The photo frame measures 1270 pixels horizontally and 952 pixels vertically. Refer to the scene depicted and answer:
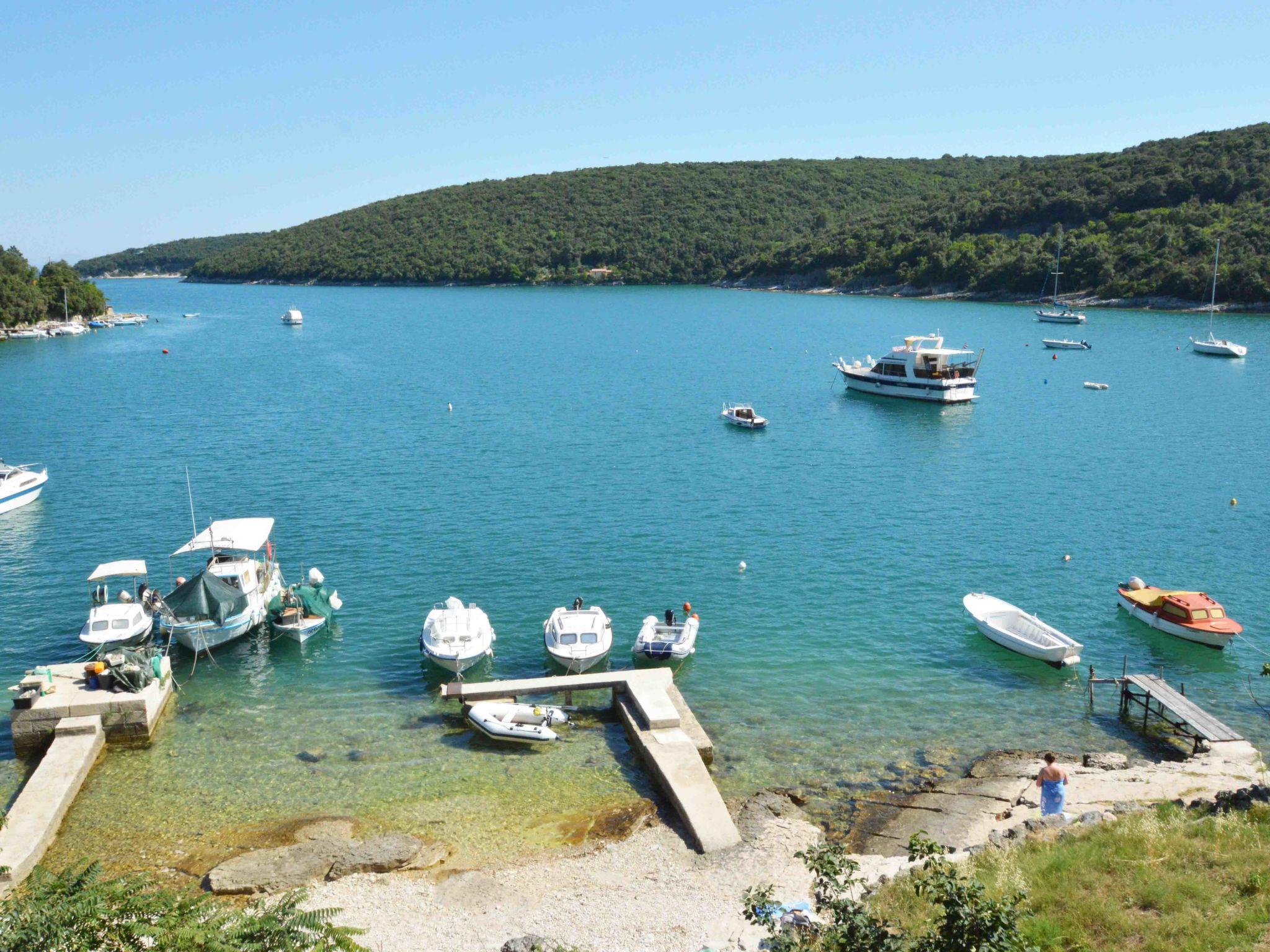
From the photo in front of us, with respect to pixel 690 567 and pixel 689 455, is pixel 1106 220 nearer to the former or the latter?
pixel 689 455

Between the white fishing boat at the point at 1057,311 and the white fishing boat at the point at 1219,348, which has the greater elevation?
the white fishing boat at the point at 1057,311

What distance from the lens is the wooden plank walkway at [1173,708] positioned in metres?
23.2

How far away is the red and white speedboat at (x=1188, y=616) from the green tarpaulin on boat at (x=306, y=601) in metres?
27.3

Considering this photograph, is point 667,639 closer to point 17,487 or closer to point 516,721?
point 516,721

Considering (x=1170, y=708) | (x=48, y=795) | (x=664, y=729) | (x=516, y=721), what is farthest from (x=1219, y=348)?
(x=48, y=795)

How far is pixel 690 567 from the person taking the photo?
36.5m

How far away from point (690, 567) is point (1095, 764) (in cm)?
1681

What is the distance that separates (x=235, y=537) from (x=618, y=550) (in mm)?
14370

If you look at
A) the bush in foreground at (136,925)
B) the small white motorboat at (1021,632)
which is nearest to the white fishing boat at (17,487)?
the bush in foreground at (136,925)

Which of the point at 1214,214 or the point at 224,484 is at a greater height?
the point at 1214,214

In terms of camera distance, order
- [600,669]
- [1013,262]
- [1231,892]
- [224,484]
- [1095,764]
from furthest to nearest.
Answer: [1013,262] < [224,484] < [600,669] < [1095,764] < [1231,892]

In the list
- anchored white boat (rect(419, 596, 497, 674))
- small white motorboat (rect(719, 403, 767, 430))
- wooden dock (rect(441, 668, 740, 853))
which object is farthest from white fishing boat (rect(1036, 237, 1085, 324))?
anchored white boat (rect(419, 596, 497, 674))

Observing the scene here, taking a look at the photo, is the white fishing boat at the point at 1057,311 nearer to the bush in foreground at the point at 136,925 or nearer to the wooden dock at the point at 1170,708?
the wooden dock at the point at 1170,708

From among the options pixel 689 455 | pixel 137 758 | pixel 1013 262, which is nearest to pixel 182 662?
pixel 137 758
